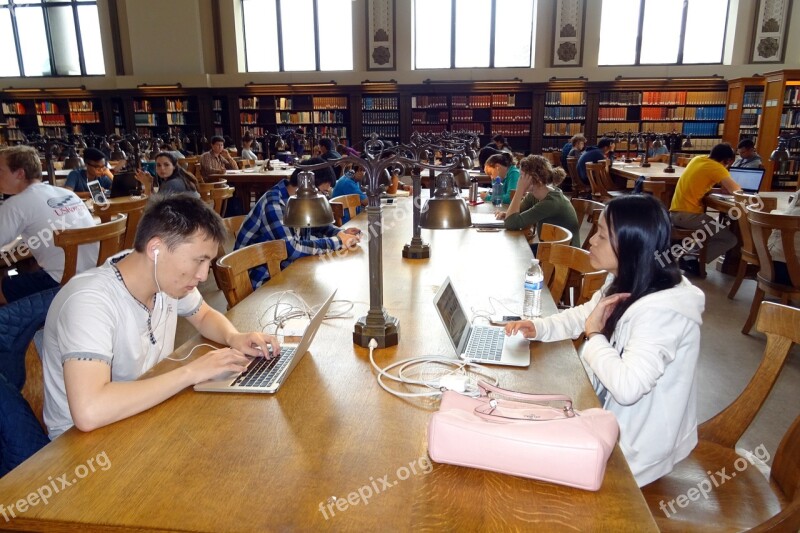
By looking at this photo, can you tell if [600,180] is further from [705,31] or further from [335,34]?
[335,34]

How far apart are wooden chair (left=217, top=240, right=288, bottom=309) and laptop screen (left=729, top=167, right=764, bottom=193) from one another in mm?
5342

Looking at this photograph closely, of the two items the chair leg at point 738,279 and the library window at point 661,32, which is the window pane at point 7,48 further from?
the chair leg at point 738,279

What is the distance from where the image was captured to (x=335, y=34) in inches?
428

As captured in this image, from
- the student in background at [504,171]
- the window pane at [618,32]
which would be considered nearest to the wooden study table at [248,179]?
the student in background at [504,171]

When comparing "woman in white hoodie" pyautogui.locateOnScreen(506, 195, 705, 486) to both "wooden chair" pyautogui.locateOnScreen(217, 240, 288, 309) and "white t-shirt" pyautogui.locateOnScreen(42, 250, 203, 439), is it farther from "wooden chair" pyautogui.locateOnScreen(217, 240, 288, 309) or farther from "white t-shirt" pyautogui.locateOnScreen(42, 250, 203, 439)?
"wooden chair" pyautogui.locateOnScreen(217, 240, 288, 309)

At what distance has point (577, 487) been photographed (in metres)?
0.91

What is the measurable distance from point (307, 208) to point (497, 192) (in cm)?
359

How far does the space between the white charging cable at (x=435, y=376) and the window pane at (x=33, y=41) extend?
1345 centimetres

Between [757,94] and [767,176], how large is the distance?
157 cm

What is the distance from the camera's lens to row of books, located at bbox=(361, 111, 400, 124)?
1083 centimetres

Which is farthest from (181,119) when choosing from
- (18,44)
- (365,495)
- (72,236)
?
(365,495)

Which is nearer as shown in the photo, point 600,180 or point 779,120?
point 600,180

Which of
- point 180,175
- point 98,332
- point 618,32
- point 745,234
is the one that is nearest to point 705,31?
point 618,32

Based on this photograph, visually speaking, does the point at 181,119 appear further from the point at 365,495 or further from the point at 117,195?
the point at 365,495
